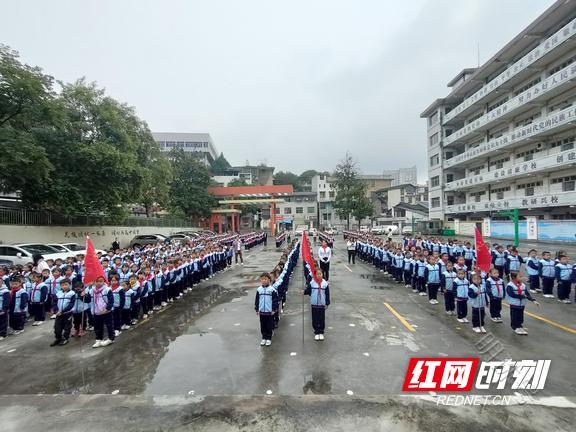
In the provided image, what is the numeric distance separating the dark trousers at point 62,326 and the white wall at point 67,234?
14.6 meters

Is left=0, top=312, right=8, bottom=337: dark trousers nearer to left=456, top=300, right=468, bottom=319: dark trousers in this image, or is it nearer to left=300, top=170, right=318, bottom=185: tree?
left=456, top=300, right=468, bottom=319: dark trousers

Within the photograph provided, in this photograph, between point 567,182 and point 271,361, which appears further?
point 567,182

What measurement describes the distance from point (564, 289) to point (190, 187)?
39.6 meters

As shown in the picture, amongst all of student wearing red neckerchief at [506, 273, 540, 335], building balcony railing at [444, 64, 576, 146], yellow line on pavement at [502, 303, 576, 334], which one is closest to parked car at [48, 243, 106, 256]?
student wearing red neckerchief at [506, 273, 540, 335]

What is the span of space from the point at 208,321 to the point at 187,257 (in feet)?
14.0

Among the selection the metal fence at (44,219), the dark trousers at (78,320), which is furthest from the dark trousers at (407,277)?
the metal fence at (44,219)

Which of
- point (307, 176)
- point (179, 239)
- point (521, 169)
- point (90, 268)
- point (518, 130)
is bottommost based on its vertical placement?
point (179, 239)

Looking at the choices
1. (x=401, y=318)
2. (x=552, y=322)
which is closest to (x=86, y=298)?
(x=401, y=318)

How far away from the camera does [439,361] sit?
5332 millimetres

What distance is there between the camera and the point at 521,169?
2778cm

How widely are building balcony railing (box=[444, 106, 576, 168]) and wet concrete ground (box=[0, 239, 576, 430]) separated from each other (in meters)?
20.3

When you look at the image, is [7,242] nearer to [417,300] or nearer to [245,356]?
[245,356]

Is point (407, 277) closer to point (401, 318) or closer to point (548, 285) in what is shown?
point (548, 285)

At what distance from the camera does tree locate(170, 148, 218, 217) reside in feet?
137
